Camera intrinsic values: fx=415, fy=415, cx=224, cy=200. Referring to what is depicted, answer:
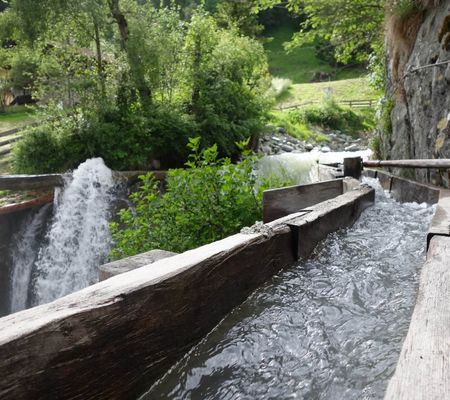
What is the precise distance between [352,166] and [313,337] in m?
5.14

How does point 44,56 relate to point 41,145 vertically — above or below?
above

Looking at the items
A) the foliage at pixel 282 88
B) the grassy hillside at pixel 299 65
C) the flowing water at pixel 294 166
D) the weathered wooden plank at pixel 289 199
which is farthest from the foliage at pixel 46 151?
the grassy hillside at pixel 299 65

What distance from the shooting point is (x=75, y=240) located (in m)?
9.59

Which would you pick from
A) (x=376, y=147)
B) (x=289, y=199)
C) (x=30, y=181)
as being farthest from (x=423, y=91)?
(x=30, y=181)

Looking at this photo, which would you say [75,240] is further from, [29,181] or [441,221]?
[441,221]

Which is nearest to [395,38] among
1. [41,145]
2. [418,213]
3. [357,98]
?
[418,213]

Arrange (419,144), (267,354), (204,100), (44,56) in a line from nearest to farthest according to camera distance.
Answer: (267,354)
(419,144)
(44,56)
(204,100)

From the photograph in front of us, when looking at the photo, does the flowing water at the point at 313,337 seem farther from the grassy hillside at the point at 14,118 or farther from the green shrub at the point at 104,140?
the grassy hillside at the point at 14,118

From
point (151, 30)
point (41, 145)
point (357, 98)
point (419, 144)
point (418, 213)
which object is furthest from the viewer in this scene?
point (357, 98)

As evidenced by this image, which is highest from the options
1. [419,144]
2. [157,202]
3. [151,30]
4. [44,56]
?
[151,30]

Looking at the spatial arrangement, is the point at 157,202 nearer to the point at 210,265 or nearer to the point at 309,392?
the point at 210,265

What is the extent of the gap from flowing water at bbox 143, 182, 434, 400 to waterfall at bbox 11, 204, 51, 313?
7.92 m

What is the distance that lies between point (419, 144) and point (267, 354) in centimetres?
557

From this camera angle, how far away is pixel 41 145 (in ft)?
37.2
